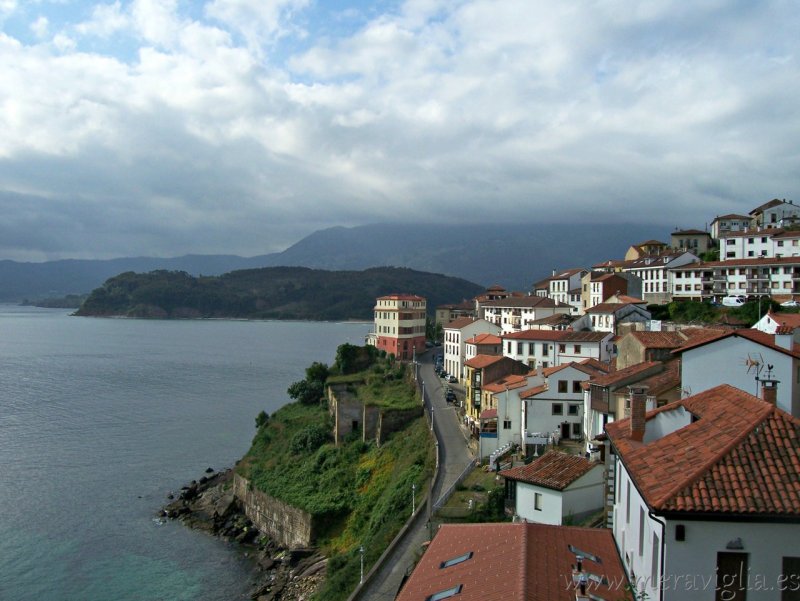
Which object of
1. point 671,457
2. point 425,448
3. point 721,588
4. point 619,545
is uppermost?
point 671,457

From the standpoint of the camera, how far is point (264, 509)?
3638cm

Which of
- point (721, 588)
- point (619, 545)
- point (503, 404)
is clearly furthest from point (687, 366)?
point (503, 404)

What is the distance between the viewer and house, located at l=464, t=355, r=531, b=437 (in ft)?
117

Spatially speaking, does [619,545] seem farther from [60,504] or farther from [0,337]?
[0,337]

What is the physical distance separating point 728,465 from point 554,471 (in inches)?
420

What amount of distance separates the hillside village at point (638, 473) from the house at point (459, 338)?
10.1 m

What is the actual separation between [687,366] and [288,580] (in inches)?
753

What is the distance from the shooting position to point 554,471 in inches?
762

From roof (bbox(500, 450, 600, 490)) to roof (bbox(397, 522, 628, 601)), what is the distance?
4.88 metres

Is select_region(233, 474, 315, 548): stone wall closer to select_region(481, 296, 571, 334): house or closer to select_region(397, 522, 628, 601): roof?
select_region(397, 522, 628, 601): roof

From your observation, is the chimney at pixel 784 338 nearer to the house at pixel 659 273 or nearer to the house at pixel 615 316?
the house at pixel 615 316

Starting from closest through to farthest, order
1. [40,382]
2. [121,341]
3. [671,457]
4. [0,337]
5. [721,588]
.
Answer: [721,588] → [671,457] → [40,382] → [121,341] → [0,337]

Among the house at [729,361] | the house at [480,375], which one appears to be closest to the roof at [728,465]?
the house at [729,361]

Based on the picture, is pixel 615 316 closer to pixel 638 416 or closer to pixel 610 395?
pixel 610 395
